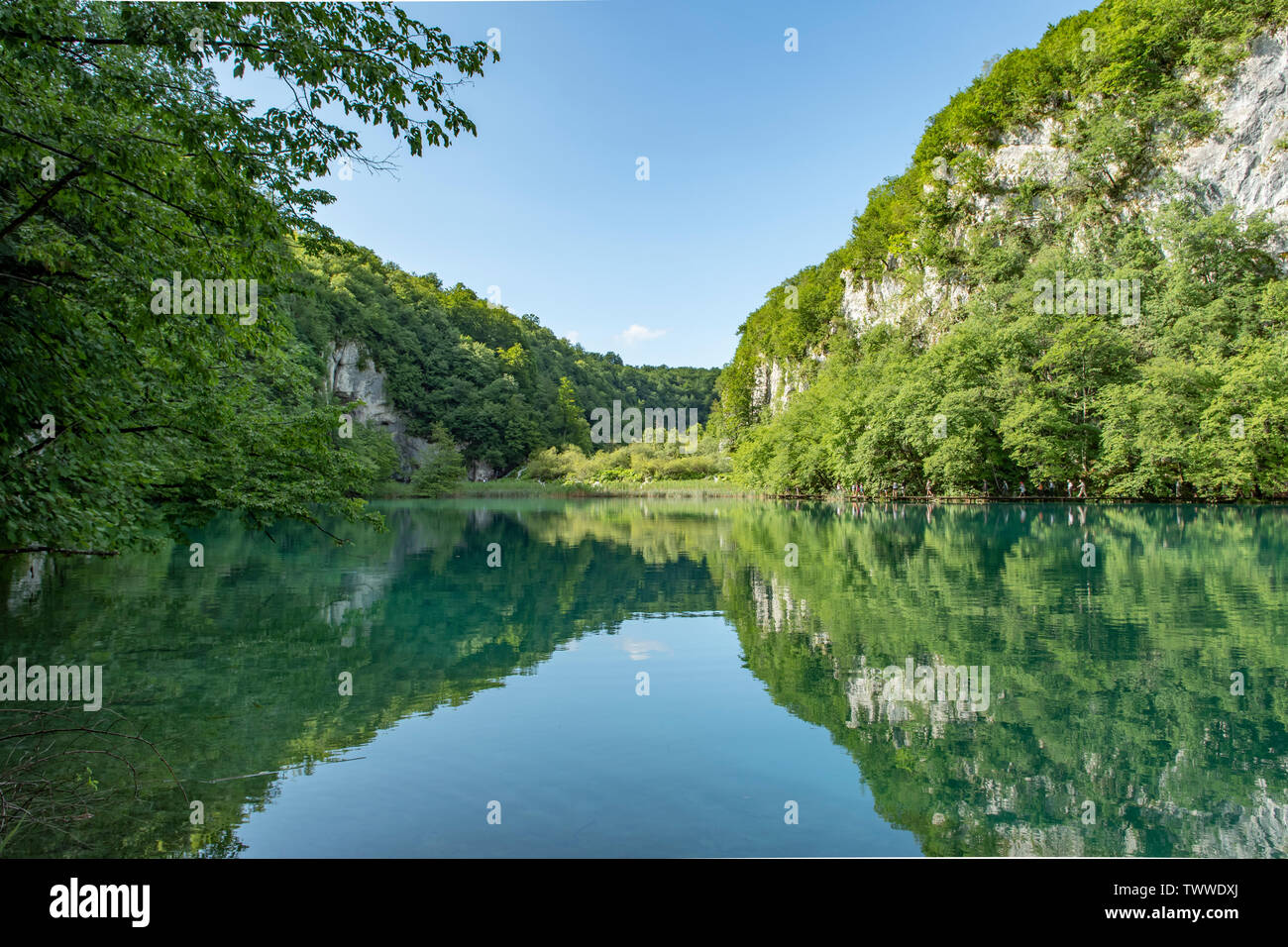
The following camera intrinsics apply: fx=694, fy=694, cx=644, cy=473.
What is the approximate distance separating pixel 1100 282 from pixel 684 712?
160 ft

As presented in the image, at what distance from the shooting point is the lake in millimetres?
5230

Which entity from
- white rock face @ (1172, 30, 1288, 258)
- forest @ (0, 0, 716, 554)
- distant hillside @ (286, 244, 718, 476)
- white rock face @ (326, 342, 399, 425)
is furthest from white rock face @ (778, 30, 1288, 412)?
white rock face @ (326, 342, 399, 425)

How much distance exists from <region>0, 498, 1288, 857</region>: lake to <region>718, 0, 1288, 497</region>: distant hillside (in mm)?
25564

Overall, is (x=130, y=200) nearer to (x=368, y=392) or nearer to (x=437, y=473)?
(x=437, y=473)

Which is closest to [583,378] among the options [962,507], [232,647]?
[962,507]

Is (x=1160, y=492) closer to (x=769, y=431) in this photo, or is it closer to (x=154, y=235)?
(x=769, y=431)

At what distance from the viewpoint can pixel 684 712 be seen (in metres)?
8.06

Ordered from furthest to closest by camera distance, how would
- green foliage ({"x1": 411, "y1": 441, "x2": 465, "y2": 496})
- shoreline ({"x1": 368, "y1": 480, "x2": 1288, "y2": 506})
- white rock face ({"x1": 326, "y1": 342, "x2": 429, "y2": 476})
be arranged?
1. white rock face ({"x1": 326, "y1": 342, "x2": 429, "y2": 476})
2. green foliage ({"x1": 411, "y1": 441, "x2": 465, "y2": 496})
3. shoreline ({"x1": 368, "y1": 480, "x2": 1288, "y2": 506})

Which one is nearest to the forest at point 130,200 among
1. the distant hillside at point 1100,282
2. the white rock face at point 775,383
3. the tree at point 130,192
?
the tree at point 130,192

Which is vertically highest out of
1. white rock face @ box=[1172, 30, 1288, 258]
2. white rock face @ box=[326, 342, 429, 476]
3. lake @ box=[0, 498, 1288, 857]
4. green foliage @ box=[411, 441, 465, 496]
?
white rock face @ box=[1172, 30, 1288, 258]

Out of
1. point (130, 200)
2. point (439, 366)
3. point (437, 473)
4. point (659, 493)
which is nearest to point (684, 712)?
point (130, 200)

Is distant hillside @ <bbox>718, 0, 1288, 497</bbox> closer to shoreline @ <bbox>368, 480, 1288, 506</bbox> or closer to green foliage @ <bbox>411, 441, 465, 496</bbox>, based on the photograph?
shoreline @ <bbox>368, 480, 1288, 506</bbox>

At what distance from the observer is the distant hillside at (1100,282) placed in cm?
3794
